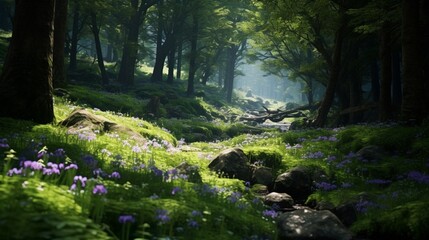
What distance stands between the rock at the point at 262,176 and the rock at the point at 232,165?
0.16 m

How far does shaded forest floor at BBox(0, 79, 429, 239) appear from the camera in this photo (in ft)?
10.8

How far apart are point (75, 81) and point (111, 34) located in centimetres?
1361

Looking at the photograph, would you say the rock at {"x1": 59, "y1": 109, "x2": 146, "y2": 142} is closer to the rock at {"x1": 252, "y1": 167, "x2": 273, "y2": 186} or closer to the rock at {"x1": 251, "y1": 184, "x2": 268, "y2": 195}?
the rock at {"x1": 252, "y1": 167, "x2": 273, "y2": 186}

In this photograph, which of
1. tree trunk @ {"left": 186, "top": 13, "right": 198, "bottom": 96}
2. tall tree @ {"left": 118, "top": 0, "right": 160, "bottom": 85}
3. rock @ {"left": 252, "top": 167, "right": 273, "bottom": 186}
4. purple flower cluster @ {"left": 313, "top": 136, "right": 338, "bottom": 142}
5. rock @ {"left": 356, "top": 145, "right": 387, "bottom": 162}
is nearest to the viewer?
rock @ {"left": 252, "top": 167, "right": 273, "bottom": 186}

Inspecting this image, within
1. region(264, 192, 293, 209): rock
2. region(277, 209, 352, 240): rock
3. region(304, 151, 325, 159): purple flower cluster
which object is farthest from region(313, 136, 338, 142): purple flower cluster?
region(277, 209, 352, 240): rock

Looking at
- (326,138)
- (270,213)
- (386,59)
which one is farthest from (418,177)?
(386,59)

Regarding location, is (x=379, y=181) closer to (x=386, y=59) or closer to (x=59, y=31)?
(x=386, y=59)

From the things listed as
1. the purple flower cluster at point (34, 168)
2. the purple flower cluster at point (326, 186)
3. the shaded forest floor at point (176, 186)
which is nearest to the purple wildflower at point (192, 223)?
the shaded forest floor at point (176, 186)

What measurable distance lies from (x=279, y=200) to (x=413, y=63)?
319 inches

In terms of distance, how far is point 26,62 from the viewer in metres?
8.98

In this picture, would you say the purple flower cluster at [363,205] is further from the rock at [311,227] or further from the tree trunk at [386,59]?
the tree trunk at [386,59]

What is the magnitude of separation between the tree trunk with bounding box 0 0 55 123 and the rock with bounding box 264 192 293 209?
6.33m

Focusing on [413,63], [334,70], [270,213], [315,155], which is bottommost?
[270,213]

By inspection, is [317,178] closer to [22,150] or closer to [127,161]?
[127,161]
